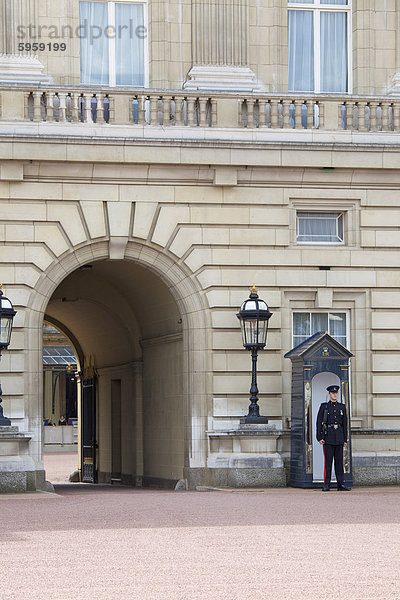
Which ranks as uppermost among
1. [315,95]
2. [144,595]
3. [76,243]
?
[315,95]

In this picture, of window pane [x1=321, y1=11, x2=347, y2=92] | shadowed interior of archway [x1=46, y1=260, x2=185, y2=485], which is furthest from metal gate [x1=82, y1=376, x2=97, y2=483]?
window pane [x1=321, y1=11, x2=347, y2=92]

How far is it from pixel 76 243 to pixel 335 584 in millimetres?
11337

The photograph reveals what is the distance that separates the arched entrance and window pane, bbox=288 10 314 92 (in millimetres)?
3922

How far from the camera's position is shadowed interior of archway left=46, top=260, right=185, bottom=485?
2288 centimetres

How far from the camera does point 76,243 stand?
68.6 ft

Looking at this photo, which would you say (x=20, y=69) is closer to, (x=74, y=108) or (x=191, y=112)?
(x=74, y=108)

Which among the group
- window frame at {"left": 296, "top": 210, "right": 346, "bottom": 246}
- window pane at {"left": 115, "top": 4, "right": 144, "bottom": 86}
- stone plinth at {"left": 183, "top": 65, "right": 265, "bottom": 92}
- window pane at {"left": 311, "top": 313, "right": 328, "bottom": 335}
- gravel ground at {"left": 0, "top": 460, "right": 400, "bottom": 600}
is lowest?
gravel ground at {"left": 0, "top": 460, "right": 400, "bottom": 600}

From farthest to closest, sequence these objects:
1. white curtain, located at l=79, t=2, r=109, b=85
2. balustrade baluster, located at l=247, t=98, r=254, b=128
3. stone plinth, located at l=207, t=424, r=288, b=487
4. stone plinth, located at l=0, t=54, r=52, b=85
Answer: white curtain, located at l=79, t=2, r=109, b=85, balustrade baluster, located at l=247, t=98, r=254, b=128, stone plinth, located at l=0, t=54, r=52, b=85, stone plinth, located at l=207, t=424, r=288, b=487

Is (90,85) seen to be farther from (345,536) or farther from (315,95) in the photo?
(345,536)

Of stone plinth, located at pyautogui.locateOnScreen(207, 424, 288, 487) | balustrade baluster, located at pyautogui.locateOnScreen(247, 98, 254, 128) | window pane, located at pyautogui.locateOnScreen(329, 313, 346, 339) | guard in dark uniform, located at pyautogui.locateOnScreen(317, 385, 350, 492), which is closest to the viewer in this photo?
guard in dark uniform, located at pyautogui.locateOnScreen(317, 385, 350, 492)

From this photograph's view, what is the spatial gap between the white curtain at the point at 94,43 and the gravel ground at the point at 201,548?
7394 mm

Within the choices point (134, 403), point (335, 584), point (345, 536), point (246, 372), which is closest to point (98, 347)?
point (134, 403)

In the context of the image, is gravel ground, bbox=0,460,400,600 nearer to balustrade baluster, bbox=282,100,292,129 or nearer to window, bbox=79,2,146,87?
balustrade baluster, bbox=282,100,292,129

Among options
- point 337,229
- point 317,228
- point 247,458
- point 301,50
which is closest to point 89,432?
point 247,458
